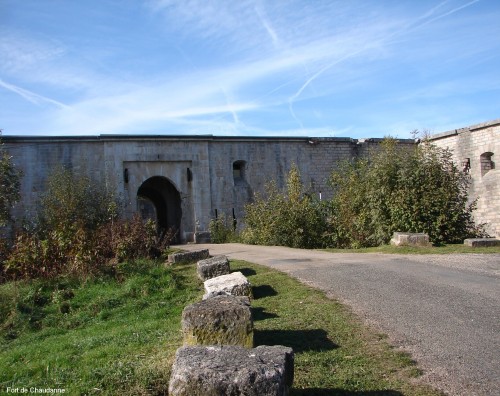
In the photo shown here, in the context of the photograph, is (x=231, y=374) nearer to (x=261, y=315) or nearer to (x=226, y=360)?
(x=226, y=360)

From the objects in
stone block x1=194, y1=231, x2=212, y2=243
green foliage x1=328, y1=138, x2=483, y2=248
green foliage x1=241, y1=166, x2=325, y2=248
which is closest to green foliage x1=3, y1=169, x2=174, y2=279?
green foliage x1=241, y1=166, x2=325, y2=248

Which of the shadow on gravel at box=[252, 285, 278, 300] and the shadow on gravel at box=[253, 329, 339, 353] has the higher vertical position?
the shadow on gravel at box=[252, 285, 278, 300]

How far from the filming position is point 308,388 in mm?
4438

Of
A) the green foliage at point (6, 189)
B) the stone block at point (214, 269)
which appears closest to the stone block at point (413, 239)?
the stone block at point (214, 269)

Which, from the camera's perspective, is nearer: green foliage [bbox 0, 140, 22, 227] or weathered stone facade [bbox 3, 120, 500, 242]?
green foliage [bbox 0, 140, 22, 227]

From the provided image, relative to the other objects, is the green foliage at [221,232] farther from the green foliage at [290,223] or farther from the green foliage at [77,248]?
the green foliage at [77,248]

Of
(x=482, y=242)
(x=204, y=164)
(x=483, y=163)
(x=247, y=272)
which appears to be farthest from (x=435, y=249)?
(x=204, y=164)

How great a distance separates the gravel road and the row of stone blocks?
154cm

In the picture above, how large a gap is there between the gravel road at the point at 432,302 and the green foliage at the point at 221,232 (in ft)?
29.6

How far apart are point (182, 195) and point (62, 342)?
16.0 metres

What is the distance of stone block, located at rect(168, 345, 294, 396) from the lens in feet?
11.8

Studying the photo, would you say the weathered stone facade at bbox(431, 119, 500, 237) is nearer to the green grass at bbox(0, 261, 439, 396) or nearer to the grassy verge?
the green grass at bbox(0, 261, 439, 396)

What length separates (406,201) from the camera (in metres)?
16.1

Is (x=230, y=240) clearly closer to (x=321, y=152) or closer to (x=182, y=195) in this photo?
(x=182, y=195)
